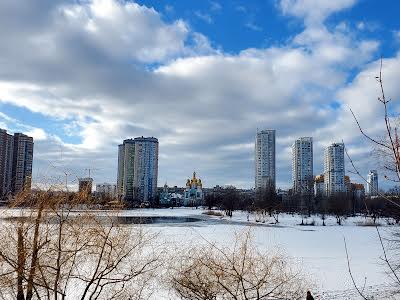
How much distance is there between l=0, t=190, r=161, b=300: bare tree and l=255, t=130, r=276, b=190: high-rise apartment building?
14729cm

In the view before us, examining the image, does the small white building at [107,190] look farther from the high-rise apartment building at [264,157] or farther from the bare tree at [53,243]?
the high-rise apartment building at [264,157]

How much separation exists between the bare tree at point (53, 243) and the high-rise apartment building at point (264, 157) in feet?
483

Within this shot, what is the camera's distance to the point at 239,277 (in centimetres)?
841

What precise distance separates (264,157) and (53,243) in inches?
5924

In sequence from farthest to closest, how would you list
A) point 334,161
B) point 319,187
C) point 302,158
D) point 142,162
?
point 142,162 → point 302,158 → point 319,187 → point 334,161

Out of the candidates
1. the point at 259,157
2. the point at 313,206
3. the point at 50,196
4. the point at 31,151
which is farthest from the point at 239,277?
the point at 259,157

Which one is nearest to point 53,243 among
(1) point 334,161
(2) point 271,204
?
(1) point 334,161

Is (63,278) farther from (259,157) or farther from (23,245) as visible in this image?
(259,157)

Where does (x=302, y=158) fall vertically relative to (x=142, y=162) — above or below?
above

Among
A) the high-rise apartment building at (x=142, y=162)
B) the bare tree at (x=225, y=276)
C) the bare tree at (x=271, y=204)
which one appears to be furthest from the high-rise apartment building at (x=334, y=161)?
the high-rise apartment building at (x=142, y=162)

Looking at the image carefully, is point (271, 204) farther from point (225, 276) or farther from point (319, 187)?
point (319, 187)

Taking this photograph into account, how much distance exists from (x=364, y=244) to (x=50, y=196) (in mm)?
26569

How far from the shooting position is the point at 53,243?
7.53m

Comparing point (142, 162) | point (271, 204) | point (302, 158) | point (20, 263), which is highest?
point (302, 158)
